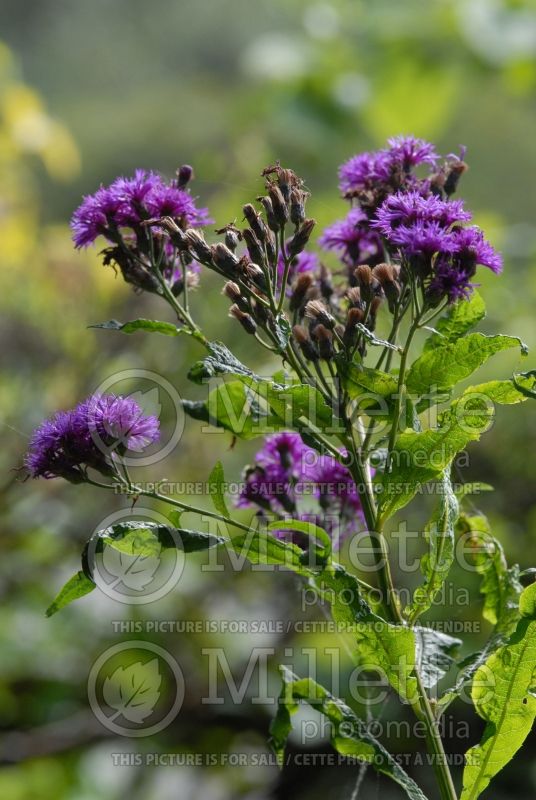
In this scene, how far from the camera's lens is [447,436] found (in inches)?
24.0

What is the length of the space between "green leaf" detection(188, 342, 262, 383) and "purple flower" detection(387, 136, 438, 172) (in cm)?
24

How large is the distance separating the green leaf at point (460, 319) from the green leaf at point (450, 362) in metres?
0.05

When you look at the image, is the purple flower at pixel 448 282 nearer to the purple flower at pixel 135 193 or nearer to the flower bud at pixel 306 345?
the flower bud at pixel 306 345

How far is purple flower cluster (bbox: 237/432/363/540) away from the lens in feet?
2.58

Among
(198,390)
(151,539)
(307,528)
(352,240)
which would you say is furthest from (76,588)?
(198,390)

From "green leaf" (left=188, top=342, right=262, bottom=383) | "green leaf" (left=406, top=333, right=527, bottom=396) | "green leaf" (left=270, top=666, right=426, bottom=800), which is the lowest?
"green leaf" (left=270, top=666, right=426, bottom=800)

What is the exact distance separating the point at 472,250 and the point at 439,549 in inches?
8.8

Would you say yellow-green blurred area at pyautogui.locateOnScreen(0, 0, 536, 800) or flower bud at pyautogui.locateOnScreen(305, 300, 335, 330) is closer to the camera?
flower bud at pyautogui.locateOnScreen(305, 300, 335, 330)

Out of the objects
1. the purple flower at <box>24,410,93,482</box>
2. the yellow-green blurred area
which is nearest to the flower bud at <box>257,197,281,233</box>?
the purple flower at <box>24,410,93,482</box>

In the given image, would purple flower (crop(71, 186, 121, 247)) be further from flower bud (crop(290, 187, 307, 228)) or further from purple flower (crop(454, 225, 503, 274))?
purple flower (crop(454, 225, 503, 274))

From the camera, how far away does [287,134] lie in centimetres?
217

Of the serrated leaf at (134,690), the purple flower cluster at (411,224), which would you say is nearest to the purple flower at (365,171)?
the purple flower cluster at (411,224)

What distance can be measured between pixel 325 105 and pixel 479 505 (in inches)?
43.9

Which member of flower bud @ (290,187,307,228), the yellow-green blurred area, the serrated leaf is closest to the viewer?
flower bud @ (290,187,307,228)
